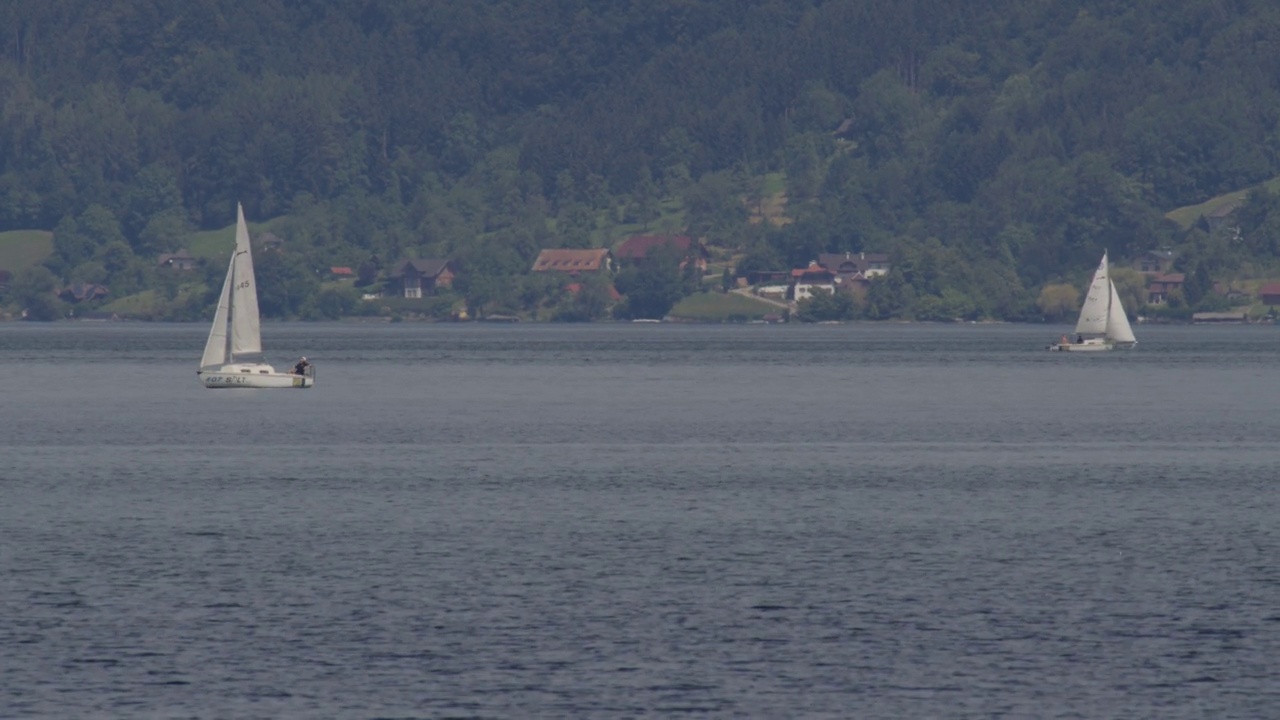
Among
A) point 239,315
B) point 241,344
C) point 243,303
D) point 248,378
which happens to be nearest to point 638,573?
point 243,303

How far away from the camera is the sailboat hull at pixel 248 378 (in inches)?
6594

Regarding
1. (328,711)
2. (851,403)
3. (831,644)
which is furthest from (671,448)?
(328,711)

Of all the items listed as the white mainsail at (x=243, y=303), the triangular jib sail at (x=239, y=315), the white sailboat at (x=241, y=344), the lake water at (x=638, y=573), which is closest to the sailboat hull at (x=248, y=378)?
the white sailboat at (x=241, y=344)

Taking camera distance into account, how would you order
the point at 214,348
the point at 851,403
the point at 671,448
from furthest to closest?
the point at 214,348 < the point at 851,403 < the point at 671,448

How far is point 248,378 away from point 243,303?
640 centimetres

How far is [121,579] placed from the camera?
60625mm

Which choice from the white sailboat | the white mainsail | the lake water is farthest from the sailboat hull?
the lake water

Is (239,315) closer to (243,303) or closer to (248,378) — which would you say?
(243,303)

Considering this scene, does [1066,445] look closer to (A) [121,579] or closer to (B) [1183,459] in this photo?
(B) [1183,459]

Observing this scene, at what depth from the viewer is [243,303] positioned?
166000 millimetres

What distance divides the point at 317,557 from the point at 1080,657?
86.0 feet

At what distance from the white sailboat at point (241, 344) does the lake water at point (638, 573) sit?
43.8 metres

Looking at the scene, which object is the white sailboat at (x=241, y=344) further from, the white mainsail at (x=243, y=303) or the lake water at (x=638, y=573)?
the lake water at (x=638, y=573)

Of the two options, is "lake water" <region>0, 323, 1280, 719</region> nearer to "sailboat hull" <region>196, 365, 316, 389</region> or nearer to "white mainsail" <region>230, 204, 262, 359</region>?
"white mainsail" <region>230, 204, 262, 359</region>
